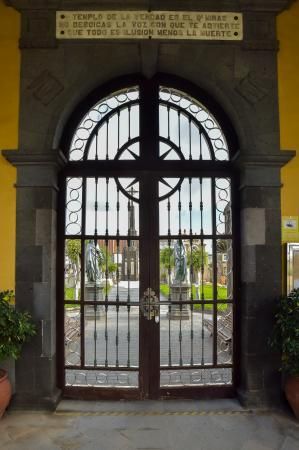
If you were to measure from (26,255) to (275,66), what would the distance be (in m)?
3.30

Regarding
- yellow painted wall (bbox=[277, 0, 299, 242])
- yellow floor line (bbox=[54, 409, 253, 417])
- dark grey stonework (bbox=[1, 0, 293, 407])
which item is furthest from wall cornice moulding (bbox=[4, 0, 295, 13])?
yellow floor line (bbox=[54, 409, 253, 417])

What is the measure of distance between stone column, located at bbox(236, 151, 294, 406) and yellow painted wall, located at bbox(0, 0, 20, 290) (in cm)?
241

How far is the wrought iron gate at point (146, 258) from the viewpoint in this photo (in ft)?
15.0

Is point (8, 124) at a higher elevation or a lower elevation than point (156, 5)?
lower

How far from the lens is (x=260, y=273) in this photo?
4.38 metres

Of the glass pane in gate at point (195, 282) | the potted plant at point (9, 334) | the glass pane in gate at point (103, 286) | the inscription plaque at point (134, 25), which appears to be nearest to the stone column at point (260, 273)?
the glass pane in gate at point (195, 282)

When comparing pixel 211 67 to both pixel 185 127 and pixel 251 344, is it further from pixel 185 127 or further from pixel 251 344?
pixel 251 344

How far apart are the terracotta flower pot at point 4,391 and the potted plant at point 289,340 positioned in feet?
8.38

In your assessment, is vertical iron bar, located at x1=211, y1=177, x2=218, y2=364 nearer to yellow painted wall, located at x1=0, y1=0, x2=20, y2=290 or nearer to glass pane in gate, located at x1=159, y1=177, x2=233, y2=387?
glass pane in gate, located at x1=159, y1=177, x2=233, y2=387

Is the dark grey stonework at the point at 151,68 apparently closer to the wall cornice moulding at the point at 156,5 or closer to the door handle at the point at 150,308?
the wall cornice moulding at the point at 156,5

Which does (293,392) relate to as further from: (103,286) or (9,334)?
(9,334)

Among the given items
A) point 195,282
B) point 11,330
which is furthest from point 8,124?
point 195,282

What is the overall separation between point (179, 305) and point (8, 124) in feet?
8.69

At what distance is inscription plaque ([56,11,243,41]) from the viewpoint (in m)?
4.38
